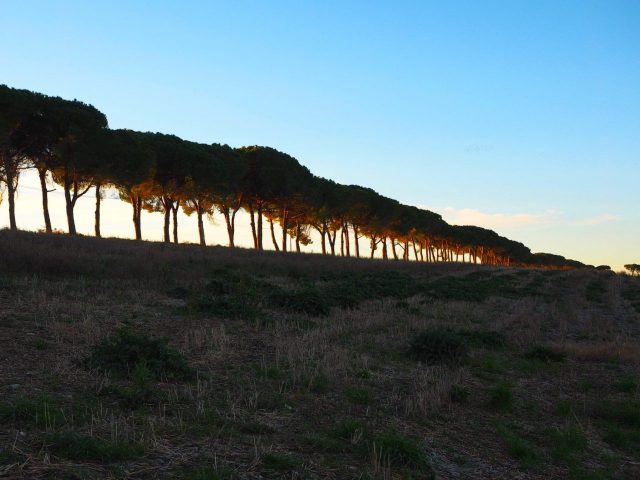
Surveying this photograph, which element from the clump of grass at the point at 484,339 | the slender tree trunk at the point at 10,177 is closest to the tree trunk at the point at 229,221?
the slender tree trunk at the point at 10,177

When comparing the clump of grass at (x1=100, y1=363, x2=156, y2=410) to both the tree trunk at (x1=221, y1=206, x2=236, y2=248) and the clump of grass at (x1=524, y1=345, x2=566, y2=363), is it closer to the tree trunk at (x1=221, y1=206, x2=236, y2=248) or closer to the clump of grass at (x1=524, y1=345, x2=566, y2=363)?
the clump of grass at (x1=524, y1=345, x2=566, y2=363)

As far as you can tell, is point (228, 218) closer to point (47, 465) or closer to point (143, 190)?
point (143, 190)

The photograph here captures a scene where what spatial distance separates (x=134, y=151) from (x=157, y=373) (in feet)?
128

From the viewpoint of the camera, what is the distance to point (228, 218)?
191 ft

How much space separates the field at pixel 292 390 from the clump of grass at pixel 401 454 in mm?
20

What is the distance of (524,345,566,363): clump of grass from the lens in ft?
39.4

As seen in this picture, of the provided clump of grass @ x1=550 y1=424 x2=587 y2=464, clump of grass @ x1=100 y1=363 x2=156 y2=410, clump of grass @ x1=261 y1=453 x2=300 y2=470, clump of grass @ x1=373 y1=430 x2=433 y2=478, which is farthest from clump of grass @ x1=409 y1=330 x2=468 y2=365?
clump of grass @ x1=261 y1=453 x2=300 y2=470

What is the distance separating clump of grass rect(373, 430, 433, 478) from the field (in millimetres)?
20

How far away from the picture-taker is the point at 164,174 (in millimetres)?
49750

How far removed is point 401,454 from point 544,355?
7.44 meters

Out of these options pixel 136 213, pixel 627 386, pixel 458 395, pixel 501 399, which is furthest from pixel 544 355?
pixel 136 213

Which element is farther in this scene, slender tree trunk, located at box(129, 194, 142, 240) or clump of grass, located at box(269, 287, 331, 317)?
slender tree trunk, located at box(129, 194, 142, 240)

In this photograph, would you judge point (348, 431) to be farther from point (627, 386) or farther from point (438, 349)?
point (627, 386)

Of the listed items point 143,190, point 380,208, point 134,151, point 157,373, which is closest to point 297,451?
point 157,373
